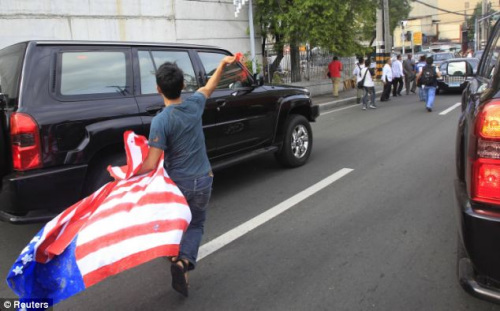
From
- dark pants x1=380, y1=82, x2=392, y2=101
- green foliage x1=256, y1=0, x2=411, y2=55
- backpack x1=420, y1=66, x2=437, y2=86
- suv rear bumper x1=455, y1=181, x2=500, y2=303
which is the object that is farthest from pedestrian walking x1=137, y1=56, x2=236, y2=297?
dark pants x1=380, y1=82, x2=392, y2=101

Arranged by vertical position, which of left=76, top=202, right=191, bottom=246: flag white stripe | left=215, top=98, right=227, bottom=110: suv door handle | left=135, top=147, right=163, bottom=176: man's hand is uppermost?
left=215, top=98, right=227, bottom=110: suv door handle

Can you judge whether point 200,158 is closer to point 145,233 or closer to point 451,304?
point 145,233

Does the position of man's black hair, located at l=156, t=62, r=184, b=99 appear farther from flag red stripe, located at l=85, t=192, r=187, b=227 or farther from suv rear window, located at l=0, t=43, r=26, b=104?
suv rear window, located at l=0, t=43, r=26, b=104

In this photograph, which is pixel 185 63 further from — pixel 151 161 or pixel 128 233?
pixel 128 233

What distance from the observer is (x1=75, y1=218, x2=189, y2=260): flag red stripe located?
230 centimetres

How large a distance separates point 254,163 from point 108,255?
4.62m

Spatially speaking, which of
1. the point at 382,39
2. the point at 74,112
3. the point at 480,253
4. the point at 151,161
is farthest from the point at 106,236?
the point at 382,39

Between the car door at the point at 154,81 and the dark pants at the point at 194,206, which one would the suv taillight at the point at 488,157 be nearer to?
the dark pants at the point at 194,206

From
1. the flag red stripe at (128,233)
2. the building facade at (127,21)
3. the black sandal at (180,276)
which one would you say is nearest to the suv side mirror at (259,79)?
the black sandal at (180,276)

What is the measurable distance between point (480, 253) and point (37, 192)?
3234mm

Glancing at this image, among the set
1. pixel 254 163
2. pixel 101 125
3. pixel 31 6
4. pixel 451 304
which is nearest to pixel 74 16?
pixel 31 6

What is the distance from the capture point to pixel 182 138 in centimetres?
288

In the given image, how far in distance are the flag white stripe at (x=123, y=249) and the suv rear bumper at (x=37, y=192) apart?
152 centimetres

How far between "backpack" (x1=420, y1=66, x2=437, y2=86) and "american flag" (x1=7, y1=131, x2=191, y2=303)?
36.8 feet
